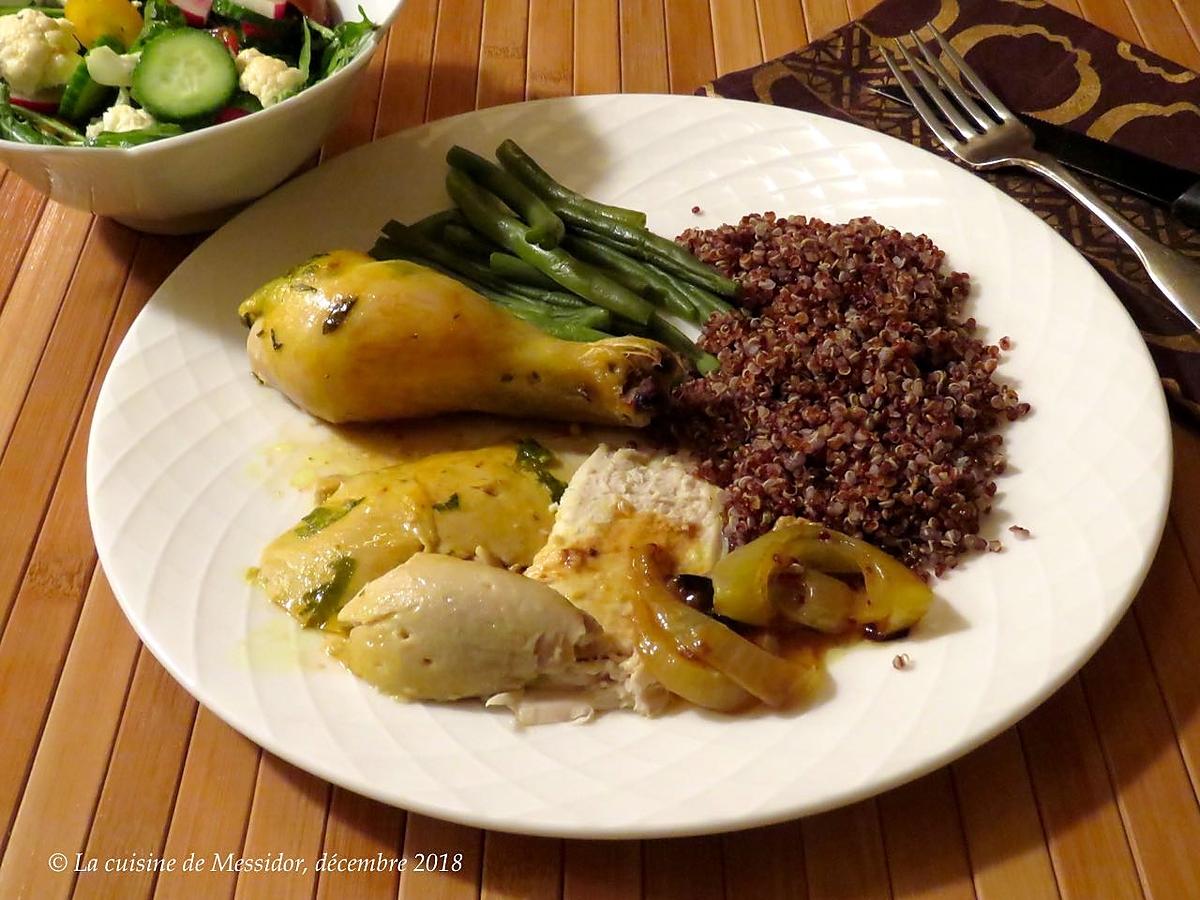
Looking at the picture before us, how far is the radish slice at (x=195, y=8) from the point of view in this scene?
2543mm

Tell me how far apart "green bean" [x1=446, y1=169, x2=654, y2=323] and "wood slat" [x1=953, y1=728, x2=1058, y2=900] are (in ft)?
3.80

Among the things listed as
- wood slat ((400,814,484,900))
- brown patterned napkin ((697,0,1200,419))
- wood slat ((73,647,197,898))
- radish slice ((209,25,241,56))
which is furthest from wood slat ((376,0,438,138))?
wood slat ((400,814,484,900))

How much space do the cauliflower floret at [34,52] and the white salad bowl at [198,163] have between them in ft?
0.90

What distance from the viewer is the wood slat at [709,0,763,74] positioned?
3.22m

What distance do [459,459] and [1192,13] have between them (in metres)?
2.98

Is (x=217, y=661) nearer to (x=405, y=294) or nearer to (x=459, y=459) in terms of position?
(x=459, y=459)

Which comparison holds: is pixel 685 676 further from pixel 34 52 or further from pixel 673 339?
pixel 34 52

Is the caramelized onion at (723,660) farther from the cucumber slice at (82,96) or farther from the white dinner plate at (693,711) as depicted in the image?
the cucumber slice at (82,96)

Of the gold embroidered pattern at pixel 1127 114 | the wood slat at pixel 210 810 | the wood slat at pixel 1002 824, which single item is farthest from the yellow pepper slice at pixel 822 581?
the gold embroidered pattern at pixel 1127 114

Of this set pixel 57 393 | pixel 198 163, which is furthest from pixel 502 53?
pixel 57 393

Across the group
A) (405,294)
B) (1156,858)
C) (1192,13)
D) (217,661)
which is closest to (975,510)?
(1156,858)

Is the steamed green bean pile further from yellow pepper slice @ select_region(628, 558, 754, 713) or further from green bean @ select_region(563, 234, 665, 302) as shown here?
yellow pepper slice @ select_region(628, 558, 754, 713)

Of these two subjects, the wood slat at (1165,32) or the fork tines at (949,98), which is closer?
the fork tines at (949,98)

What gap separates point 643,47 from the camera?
3256mm
